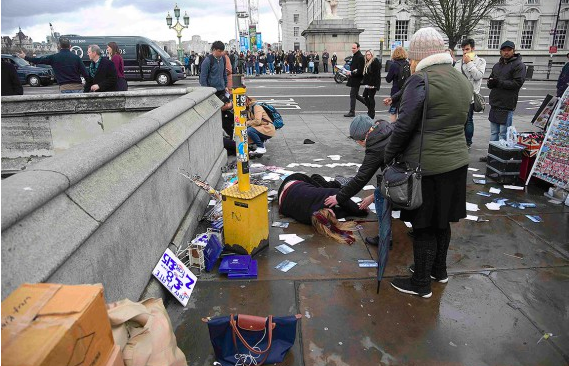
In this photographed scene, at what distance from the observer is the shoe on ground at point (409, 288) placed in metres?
3.45

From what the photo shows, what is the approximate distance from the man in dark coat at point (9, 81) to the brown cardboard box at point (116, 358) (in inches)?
302

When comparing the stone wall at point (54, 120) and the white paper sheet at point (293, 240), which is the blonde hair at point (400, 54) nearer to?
the stone wall at point (54, 120)

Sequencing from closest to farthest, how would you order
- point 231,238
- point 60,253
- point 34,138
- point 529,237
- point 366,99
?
1. point 60,253
2. point 231,238
3. point 529,237
4. point 34,138
5. point 366,99

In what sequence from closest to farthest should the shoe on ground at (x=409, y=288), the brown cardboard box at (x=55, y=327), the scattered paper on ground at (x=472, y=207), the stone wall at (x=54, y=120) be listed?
the brown cardboard box at (x=55, y=327)
the shoe on ground at (x=409, y=288)
the scattered paper on ground at (x=472, y=207)
the stone wall at (x=54, y=120)

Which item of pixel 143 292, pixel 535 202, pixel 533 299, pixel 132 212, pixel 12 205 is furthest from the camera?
pixel 535 202

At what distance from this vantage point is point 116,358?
1639 millimetres

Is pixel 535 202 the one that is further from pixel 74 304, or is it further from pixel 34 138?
pixel 34 138

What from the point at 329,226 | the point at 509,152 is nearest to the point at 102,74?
the point at 329,226

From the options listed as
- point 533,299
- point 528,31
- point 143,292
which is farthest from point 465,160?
point 528,31

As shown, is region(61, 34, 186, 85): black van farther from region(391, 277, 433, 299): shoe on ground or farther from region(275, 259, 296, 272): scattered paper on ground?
region(391, 277, 433, 299): shoe on ground

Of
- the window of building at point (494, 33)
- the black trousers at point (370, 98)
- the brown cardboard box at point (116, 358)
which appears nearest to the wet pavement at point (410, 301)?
the brown cardboard box at point (116, 358)

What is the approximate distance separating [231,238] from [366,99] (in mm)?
8091

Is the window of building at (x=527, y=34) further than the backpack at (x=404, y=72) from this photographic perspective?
Yes

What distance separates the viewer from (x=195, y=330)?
3.04 metres
